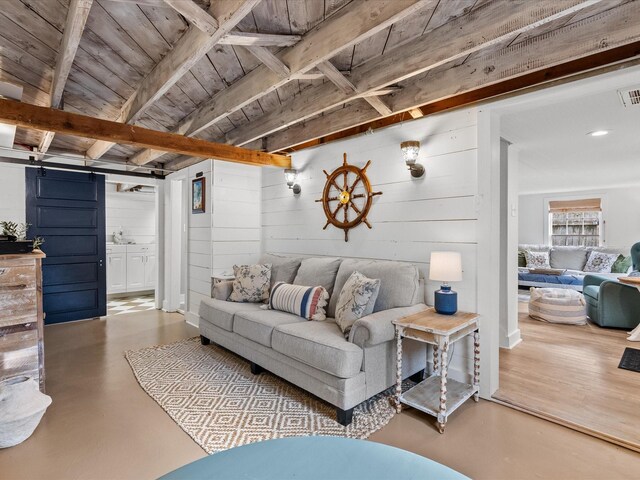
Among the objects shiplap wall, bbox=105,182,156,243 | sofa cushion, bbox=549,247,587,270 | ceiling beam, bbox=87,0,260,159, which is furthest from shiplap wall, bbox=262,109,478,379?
sofa cushion, bbox=549,247,587,270

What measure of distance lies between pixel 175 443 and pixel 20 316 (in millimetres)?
1522

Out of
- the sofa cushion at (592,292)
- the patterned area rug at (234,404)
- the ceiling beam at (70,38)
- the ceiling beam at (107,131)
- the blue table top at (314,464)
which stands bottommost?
the patterned area rug at (234,404)

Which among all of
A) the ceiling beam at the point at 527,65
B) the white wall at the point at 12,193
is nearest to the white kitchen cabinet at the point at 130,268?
the white wall at the point at 12,193

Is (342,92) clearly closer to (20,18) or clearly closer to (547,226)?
(20,18)

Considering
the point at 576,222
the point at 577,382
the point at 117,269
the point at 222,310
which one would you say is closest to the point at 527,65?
the point at 577,382

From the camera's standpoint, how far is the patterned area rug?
205 centimetres

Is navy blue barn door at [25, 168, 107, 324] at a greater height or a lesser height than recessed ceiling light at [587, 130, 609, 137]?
lesser

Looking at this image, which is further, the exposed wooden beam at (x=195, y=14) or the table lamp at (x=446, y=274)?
the table lamp at (x=446, y=274)

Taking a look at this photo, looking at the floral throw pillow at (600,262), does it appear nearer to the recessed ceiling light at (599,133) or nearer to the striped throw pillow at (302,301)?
the recessed ceiling light at (599,133)

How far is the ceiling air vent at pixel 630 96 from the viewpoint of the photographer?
2223 millimetres

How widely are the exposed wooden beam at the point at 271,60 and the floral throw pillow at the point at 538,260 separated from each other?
6.82 metres

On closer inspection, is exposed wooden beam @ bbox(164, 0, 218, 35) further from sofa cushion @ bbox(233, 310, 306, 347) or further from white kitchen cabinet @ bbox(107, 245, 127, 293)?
white kitchen cabinet @ bbox(107, 245, 127, 293)

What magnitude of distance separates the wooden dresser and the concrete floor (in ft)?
1.28

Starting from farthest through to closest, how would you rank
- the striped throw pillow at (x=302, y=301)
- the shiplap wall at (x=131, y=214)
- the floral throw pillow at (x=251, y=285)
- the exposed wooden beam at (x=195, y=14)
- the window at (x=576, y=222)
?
the window at (x=576, y=222) → the shiplap wall at (x=131, y=214) → the floral throw pillow at (x=251, y=285) → the striped throw pillow at (x=302, y=301) → the exposed wooden beam at (x=195, y=14)
